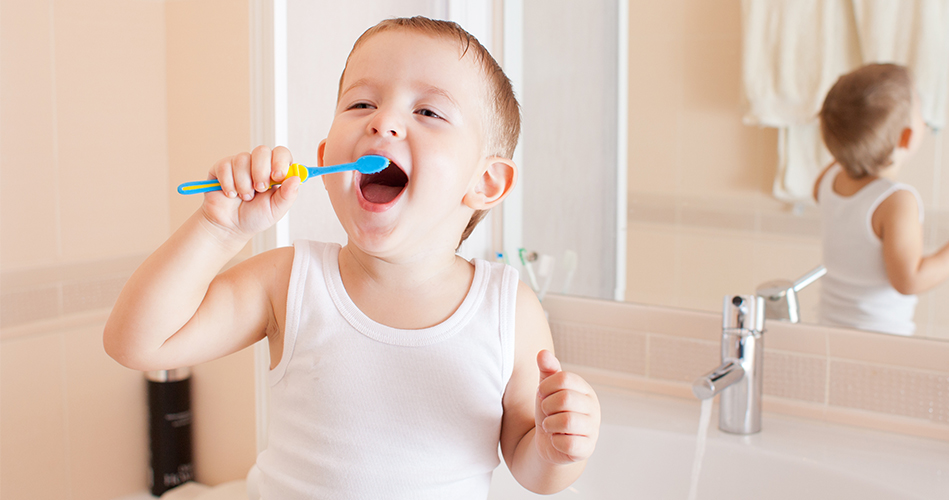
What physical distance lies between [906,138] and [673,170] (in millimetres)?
323

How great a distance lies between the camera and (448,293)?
72 cm

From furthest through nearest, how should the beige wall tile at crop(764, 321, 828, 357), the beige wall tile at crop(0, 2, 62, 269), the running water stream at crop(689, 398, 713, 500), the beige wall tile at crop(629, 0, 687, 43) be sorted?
the beige wall tile at crop(629, 0, 687, 43)
the beige wall tile at crop(764, 321, 828, 357)
the running water stream at crop(689, 398, 713, 500)
the beige wall tile at crop(0, 2, 62, 269)

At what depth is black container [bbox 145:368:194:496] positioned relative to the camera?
3.42ft

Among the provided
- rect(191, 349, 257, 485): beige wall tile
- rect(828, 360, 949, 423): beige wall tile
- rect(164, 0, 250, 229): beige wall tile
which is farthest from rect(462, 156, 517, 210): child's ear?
rect(828, 360, 949, 423): beige wall tile

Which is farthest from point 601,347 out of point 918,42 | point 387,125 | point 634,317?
point 387,125

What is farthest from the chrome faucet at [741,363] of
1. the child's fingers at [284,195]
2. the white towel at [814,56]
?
the child's fingers at [284,195]

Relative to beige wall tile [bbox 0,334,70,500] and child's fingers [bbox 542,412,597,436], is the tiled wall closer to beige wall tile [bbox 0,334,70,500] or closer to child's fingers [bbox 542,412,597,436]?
child's fingers [bbox 542,412,597,436]

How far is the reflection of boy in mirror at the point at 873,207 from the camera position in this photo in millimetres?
1008

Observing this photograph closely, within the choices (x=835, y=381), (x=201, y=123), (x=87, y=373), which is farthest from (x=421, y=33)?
(x=835, y=381)

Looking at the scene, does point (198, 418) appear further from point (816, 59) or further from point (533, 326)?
point (816, 59)

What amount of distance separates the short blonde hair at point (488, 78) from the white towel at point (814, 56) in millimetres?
530

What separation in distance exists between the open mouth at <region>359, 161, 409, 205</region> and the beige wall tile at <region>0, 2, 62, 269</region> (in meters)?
0.47

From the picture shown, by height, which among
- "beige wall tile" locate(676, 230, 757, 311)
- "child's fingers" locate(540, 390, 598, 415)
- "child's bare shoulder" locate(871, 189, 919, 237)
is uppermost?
"child's bare shoulder" locate(871, 189, 919, 237)

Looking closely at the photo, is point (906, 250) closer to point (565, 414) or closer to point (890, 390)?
A: point (890, 390)
